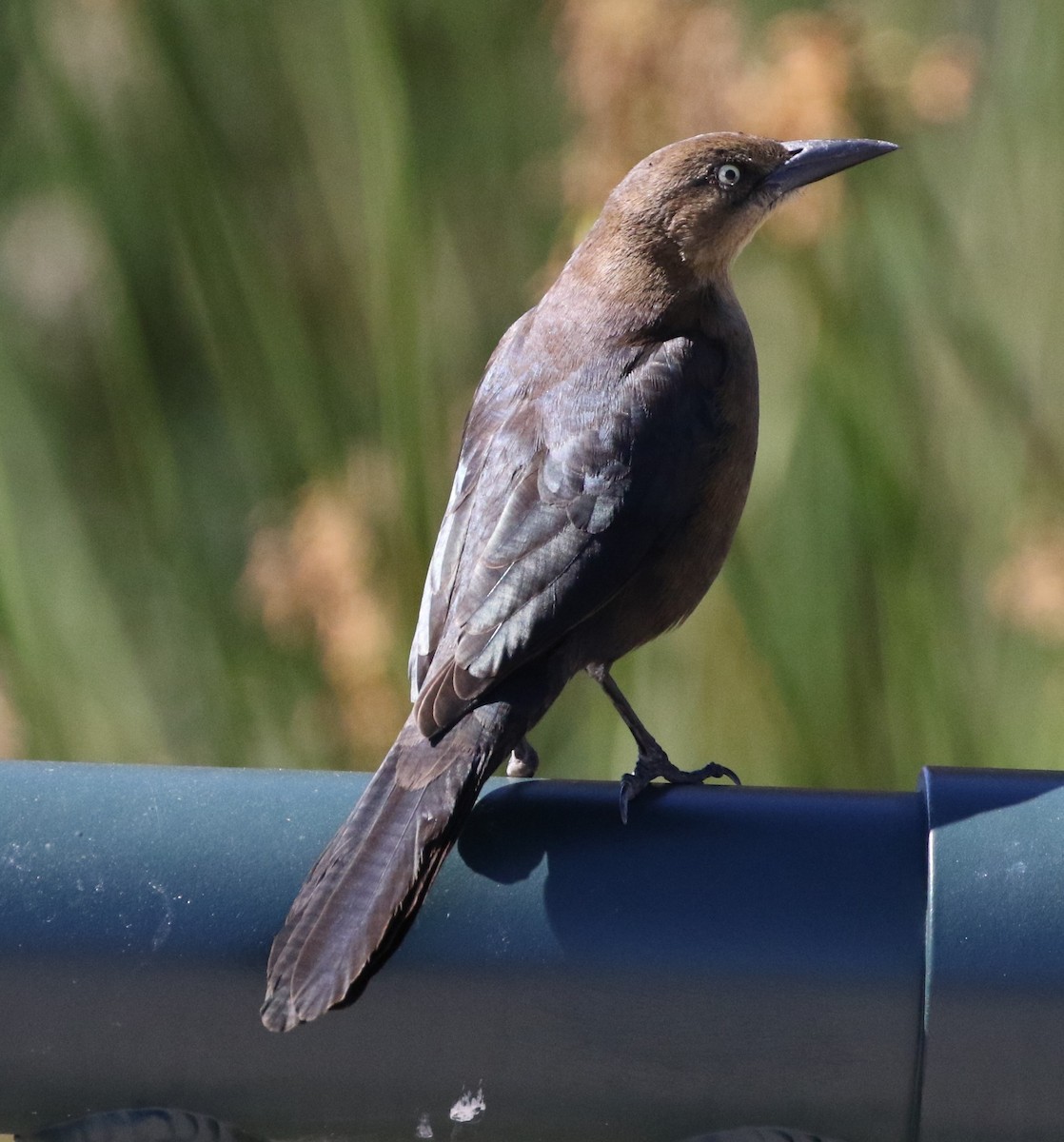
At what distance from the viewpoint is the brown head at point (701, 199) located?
2.87 metres

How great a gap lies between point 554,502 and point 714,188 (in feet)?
2.82

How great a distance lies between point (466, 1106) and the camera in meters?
1.37

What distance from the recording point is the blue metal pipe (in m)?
1.35

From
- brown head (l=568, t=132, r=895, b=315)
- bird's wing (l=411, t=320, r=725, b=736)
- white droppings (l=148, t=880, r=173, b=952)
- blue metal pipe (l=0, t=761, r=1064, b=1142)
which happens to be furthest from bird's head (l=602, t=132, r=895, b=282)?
white droppings (l=148, t=880, r=173, b=952)

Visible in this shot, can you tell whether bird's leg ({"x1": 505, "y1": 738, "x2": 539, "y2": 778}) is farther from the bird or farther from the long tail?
the long tail

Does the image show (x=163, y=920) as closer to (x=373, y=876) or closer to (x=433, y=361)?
(x=373, y=876)

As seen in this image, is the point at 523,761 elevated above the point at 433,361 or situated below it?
below

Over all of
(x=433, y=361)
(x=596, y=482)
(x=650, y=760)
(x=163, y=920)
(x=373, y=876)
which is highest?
(x=163, y=920)

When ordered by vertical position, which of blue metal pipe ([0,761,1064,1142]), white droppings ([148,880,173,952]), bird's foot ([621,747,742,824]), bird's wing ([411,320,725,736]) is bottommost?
bird's foot ([621,747,742,824])

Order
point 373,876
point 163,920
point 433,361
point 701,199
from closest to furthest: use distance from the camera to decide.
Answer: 1. point 163,920
2. point 373,876
3. point 701,199
4. point 433,361

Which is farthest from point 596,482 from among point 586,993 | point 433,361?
point 433,361

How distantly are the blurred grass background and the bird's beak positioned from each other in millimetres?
286

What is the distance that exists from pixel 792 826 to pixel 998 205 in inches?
91.1

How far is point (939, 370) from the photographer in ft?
11.3
